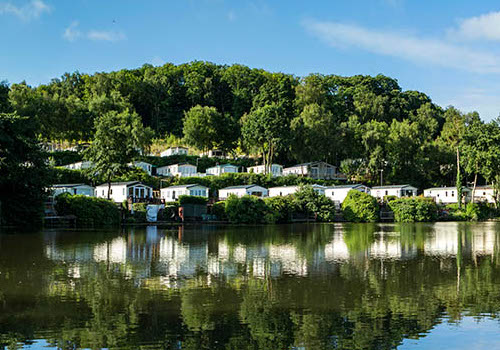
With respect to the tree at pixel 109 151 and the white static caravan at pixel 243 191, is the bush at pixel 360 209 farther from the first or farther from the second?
the tree at pixel 109 151

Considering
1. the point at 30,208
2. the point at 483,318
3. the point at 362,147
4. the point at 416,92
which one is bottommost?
the point at 483,318

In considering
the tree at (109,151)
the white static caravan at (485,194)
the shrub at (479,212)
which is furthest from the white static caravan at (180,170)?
the white static caravan at (485,194)

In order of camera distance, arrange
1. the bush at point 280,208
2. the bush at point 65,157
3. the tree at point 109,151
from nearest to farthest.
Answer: the tree at point 109,151
the bush at point 280,208
the bush at point 65,157

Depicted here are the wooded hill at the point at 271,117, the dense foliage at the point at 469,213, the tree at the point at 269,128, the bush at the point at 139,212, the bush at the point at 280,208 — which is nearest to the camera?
the bush at the point at 139,212

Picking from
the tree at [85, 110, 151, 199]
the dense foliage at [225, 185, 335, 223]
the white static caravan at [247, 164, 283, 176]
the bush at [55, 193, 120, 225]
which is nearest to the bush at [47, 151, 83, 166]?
the tree at [85, 110, 151, 199]

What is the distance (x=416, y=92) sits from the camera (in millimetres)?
166875

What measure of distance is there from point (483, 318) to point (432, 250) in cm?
2015

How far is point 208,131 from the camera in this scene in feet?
348

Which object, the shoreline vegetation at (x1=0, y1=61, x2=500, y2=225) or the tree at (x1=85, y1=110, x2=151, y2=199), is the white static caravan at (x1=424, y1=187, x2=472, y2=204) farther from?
the tree at (x1=85, y1=110, x2=151, y2=199)

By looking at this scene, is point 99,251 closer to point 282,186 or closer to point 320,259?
point 320,259

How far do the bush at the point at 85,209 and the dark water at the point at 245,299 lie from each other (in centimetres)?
2511

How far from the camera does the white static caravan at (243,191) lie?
80.3m

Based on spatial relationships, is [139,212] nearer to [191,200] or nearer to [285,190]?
[191,200]

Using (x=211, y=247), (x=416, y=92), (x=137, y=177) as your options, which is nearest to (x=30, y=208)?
(x=211, y=247)
